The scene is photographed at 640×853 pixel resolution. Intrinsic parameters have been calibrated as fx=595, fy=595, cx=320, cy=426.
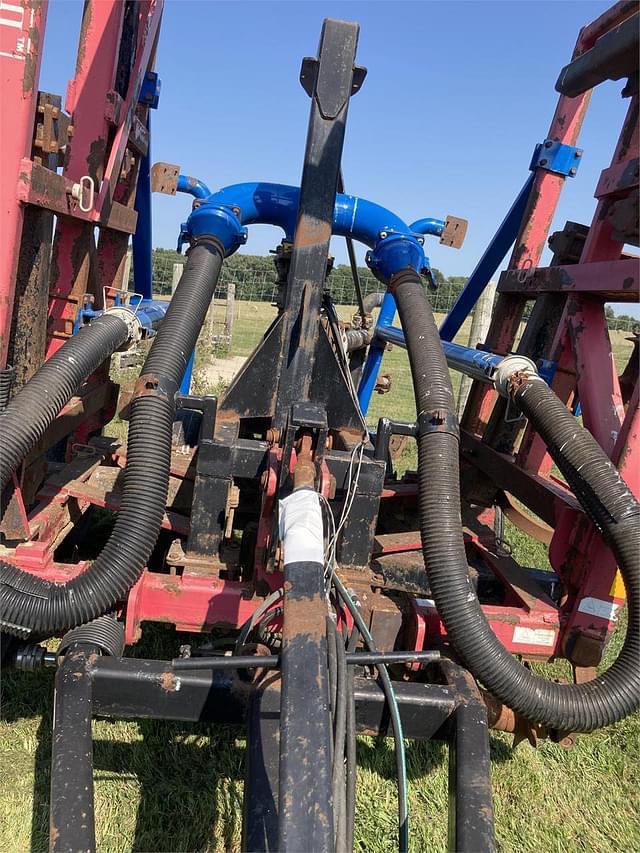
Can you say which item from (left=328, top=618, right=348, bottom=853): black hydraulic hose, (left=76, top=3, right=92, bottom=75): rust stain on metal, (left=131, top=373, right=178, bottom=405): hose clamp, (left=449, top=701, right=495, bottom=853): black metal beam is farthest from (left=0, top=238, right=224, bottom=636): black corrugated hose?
(left=76, top=3, right=92, bottom=75): rust stain on metal

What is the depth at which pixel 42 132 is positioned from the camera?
206 centimetres

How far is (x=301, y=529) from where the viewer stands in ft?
4.58

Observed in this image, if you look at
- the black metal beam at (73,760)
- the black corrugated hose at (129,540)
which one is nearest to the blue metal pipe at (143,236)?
the black corrugated hose at (129,540)

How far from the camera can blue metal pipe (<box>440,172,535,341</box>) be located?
12.0 feet

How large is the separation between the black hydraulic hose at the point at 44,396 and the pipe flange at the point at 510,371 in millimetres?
1611

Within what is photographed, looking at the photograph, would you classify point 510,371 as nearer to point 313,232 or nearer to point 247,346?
point 313,232

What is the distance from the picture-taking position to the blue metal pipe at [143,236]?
12.0 feet

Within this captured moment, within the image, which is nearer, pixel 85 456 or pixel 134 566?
pixel 134 566

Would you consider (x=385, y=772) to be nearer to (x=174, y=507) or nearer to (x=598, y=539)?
(x=598, y=539)

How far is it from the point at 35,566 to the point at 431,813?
1748mm

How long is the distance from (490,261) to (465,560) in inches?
101

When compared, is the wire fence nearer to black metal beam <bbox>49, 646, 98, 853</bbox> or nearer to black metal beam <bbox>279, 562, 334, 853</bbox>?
black metal beam <bbox>279, 562, 334, 853</bbox>

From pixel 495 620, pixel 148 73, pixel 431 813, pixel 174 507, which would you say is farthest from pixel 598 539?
pixel 148 73

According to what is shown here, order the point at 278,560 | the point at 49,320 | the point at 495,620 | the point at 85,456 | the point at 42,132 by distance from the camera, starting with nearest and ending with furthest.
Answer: the point at 278,560, the point at 42,132, the point at 495,620, the point at 49,320, the point at 85,456
